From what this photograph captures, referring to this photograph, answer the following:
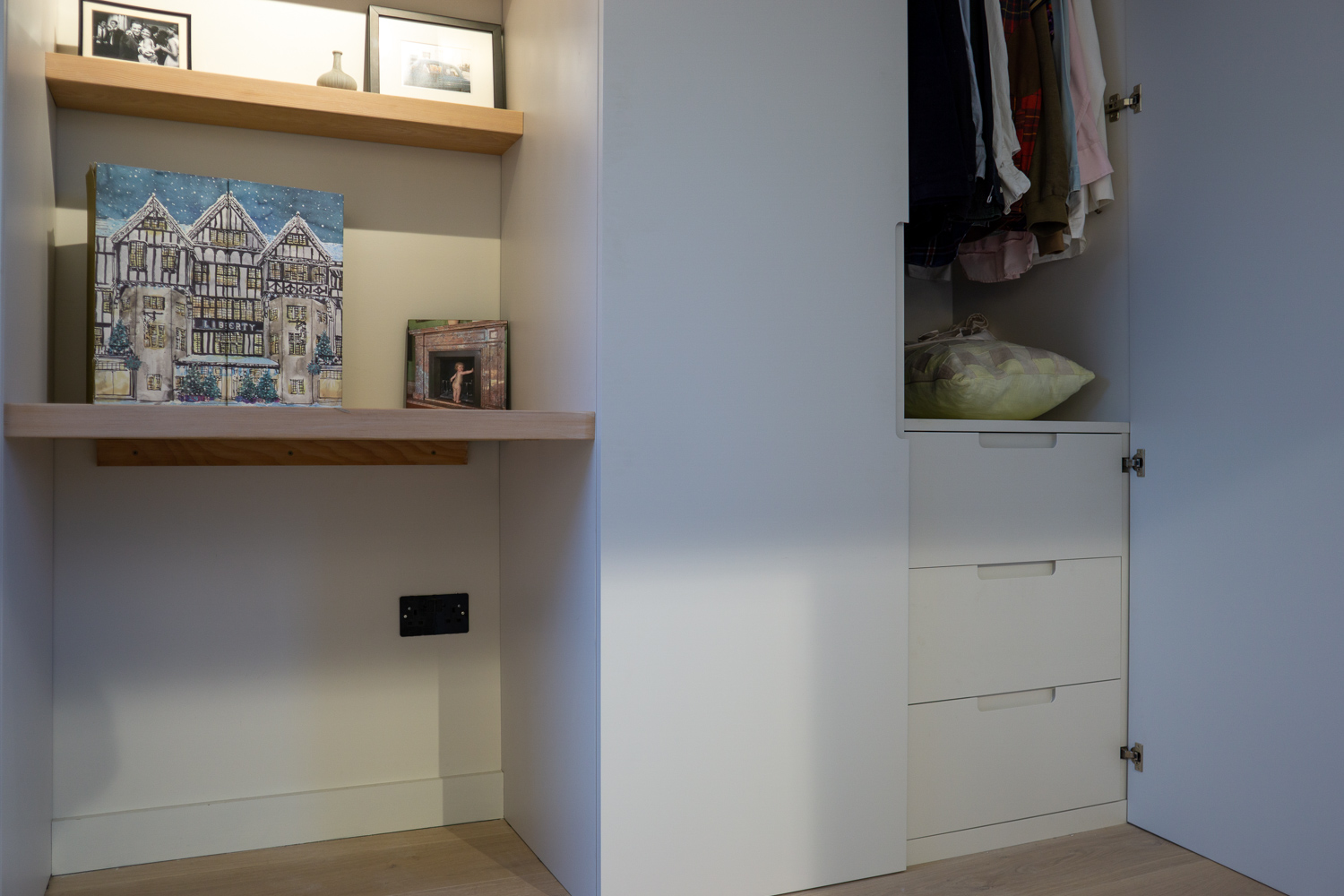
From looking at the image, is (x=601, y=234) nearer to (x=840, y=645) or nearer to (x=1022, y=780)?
(x=840, y=645)

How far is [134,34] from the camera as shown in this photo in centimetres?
Answer: 165

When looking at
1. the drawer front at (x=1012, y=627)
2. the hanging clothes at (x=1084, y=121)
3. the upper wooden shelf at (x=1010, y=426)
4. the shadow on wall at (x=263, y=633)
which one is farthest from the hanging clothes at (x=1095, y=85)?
the shadow on wall at (x=263, y=633)

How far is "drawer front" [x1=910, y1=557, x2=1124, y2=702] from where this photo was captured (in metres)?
1.74

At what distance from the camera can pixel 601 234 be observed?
57.3 inches

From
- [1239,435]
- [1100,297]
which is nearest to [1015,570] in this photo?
[1239,435]

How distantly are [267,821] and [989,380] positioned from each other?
65.2 inches

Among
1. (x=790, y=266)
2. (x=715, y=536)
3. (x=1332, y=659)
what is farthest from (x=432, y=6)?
(x=1332, y=659)

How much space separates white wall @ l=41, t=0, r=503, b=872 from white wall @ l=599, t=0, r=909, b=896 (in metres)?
0.59

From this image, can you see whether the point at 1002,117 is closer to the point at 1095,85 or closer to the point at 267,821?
the point at 1095,85

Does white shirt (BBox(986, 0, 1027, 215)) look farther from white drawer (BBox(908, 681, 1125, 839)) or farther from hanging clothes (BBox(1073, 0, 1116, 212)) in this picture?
white drawer (BBox(908, 681, 1125, 839))

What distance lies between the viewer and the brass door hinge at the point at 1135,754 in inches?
74.7

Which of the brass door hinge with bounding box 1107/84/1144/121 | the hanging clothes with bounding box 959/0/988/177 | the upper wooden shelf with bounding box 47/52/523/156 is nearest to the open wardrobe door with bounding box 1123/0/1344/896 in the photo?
the brass door hinge with bounding box 1107/84/1144/121

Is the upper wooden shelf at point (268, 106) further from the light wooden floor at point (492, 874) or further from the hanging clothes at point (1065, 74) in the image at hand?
the light wooden floor at point (492, 874)

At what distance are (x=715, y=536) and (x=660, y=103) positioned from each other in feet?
2.35
